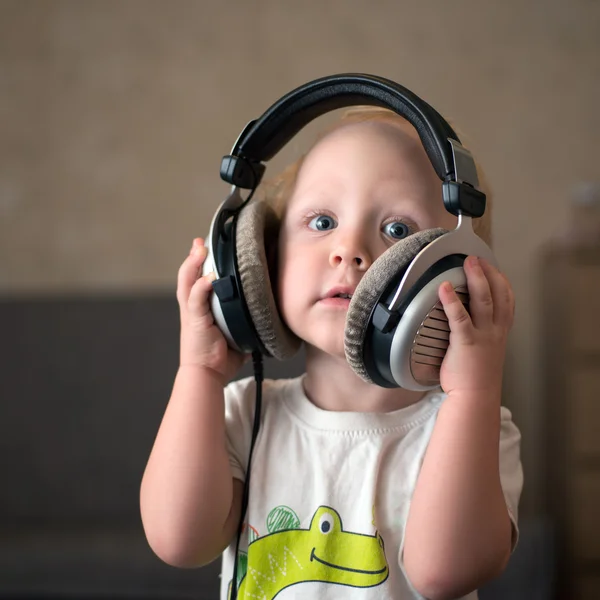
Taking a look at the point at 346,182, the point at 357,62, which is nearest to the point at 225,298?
the point at 346,182

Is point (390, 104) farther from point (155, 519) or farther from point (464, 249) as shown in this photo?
point (155, 519)

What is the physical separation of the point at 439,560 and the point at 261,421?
0.25 metres

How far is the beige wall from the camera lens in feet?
8.65

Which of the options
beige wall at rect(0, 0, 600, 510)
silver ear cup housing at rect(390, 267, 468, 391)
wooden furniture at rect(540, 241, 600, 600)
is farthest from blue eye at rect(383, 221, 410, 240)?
beige wall at rect(0, 0, 600, 510)

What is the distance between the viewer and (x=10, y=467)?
2.15 m

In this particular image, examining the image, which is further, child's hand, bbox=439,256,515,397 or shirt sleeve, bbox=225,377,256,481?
shirt sleeve, bbox=225,377,256,481

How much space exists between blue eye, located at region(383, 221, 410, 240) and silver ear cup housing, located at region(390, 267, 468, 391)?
0.10m

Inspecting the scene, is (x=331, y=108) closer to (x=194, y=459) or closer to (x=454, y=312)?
(x=454, y=312)

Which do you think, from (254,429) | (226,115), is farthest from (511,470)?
(226,115)

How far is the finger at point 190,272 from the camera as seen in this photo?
75cm

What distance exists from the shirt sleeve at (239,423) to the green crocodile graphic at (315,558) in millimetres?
84

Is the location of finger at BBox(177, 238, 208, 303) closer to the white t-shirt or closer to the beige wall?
the white t-shirt

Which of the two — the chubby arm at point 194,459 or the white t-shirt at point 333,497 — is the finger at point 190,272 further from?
the white t-shirt at point 333,497

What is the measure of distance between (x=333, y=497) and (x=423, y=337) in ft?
0.69
